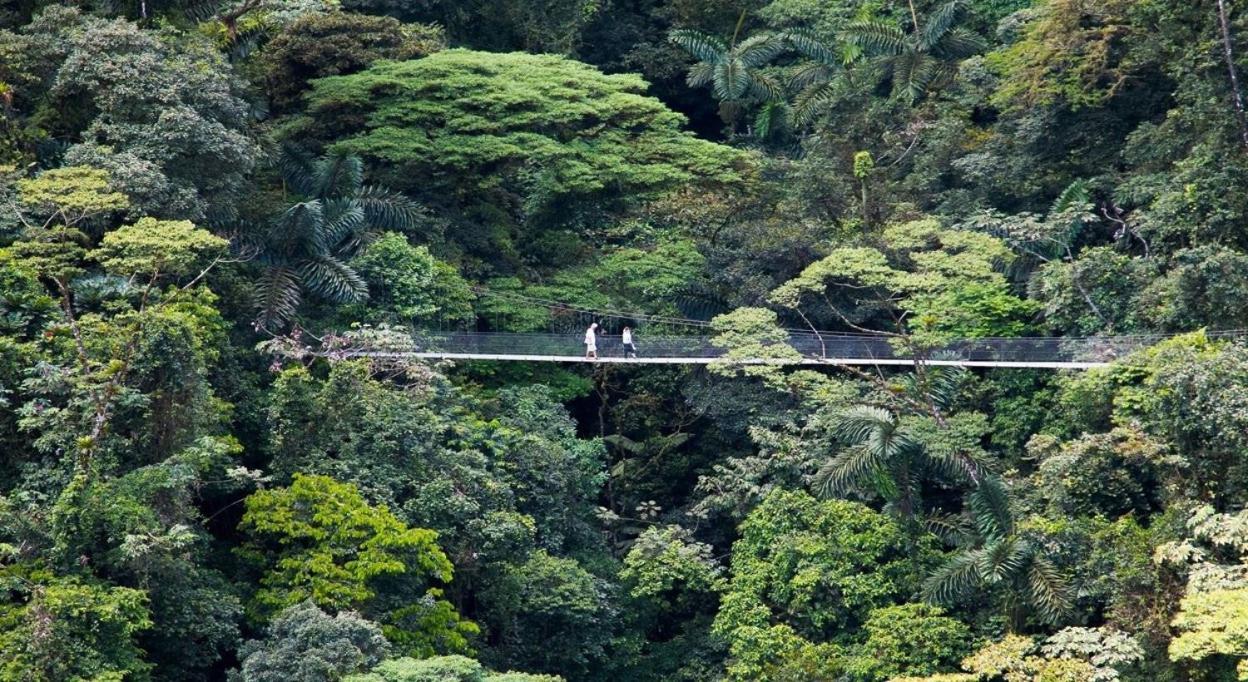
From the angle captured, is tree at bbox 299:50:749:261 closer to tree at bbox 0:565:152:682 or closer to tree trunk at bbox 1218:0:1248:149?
tree trunk at bbox 1218:0:1248:149

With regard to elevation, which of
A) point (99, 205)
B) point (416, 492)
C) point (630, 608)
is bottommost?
point (630, 608)

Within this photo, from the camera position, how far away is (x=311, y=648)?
76.7 feet

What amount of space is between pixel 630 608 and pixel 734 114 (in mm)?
11654

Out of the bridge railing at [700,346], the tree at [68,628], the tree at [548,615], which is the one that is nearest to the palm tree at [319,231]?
the bridge railing at [700,346]

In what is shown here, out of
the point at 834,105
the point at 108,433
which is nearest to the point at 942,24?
the point at 834,105

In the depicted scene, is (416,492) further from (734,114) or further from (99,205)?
(734,114)

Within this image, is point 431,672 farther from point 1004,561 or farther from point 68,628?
point 1004,561

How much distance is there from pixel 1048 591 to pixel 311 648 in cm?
796

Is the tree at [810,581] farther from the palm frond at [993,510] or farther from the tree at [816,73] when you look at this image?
the tree at [816,73]

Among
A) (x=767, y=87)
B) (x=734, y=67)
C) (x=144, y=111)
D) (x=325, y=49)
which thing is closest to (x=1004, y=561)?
(x=144, y=111)

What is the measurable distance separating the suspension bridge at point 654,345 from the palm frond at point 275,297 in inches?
33.2

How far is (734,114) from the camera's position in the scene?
1483 inches

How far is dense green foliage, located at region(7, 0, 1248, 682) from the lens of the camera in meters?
24.0

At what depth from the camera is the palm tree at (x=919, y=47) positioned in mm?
34125
